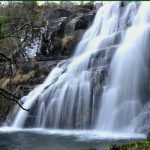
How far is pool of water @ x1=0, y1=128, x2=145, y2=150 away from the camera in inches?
628

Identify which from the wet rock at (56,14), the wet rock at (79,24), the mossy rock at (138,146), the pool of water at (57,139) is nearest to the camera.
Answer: the mossy rock at (138,146)

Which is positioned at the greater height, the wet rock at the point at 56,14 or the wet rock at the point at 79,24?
the wet rock at the point at 56,14

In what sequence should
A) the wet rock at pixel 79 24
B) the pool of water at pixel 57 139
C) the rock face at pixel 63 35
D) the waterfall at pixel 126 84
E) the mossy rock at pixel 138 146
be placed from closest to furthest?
the mossy rock at pixel 138 146, the pool of water at pixel 57 139, the waterfall at pixel 126 84, the rock face at pixel 63 35, the wet rock at pixel 79 24

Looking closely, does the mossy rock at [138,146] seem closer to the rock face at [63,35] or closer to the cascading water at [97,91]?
→ the cascading water at [97,91]

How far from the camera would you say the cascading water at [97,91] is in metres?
21.2

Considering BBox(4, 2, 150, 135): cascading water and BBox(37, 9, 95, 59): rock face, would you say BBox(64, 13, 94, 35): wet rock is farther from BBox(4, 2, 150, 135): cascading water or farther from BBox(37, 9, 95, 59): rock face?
BBox(4, 2, 150, 135): cascading water

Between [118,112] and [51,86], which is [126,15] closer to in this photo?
[51,86]

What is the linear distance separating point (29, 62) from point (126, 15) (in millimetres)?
7494

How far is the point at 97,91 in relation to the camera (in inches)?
875

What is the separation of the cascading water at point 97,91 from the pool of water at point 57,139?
1.30 m

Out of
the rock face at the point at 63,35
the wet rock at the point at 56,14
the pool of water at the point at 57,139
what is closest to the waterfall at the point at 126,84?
the pool of water at the point at 57,139

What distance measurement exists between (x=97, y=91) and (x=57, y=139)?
5044 mm

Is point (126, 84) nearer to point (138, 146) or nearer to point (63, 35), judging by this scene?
point (63, 35)

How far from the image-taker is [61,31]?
109 ft
